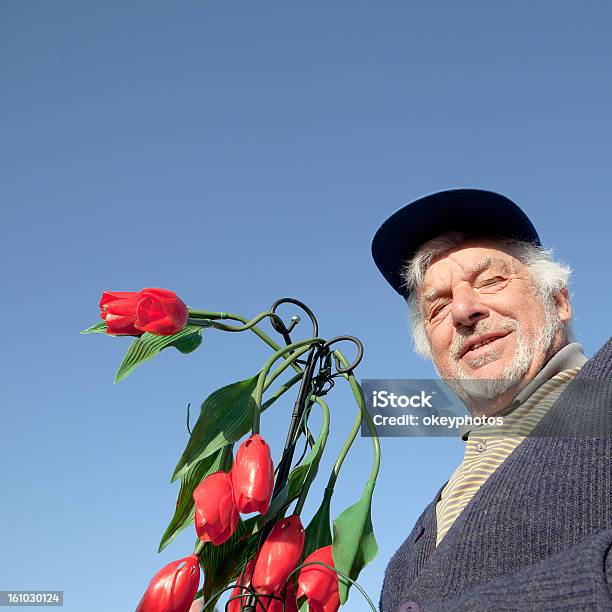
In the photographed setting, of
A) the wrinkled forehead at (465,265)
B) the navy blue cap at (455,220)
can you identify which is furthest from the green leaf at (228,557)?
the navy blue cap at (455,220)

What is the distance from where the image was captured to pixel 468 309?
1.60 metres

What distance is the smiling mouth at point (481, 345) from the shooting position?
5.16 feet

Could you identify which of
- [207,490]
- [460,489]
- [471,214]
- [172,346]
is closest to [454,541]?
[460,489]

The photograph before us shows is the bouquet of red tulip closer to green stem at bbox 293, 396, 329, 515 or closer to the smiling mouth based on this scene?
green stem at bbox 293, 396, 329, 515

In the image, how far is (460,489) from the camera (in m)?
1.36

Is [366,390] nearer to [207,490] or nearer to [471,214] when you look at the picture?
[207,490]

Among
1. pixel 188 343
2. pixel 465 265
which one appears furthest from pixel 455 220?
pixel 188 343

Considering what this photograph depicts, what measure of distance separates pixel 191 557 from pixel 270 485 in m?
0.19

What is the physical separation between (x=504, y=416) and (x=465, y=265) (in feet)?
1.38

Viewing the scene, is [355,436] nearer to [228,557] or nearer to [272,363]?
[272,363]

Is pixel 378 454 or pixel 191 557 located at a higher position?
pixel 378 454

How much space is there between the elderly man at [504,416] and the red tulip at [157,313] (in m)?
0.60

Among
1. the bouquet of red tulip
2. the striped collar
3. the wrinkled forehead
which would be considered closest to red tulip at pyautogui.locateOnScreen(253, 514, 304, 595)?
the bouquet of red tulip

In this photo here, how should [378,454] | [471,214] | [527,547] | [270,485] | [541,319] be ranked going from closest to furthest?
[527,547] < [270,485] < [378,454] < [541,319] < [471,214]
